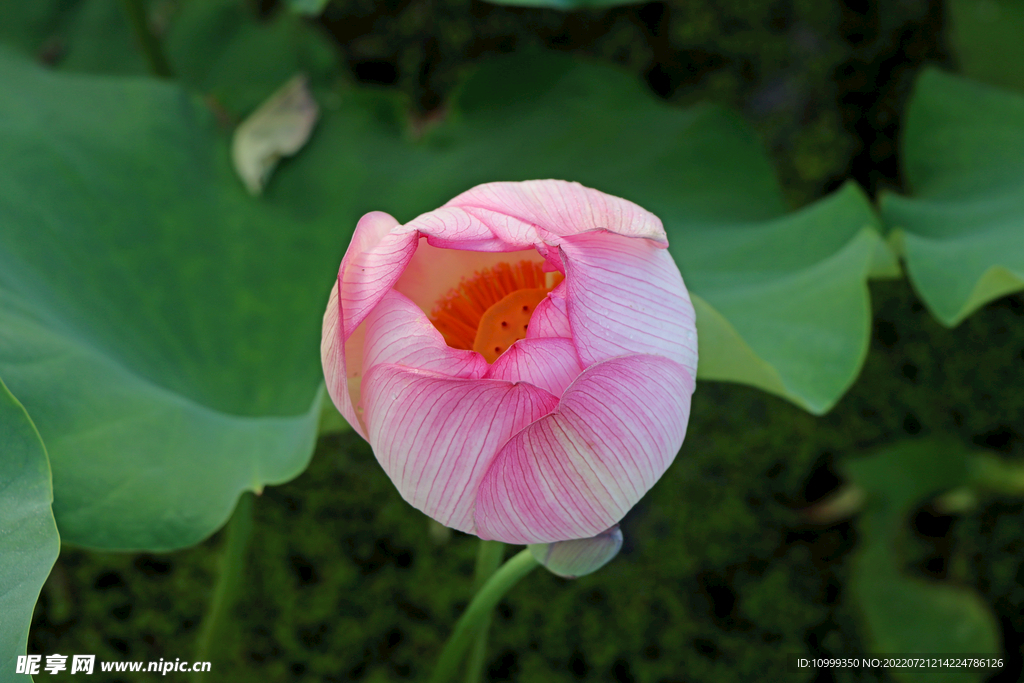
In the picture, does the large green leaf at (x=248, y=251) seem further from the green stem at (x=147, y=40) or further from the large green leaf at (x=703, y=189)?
the green stem at (x=147, y=40)

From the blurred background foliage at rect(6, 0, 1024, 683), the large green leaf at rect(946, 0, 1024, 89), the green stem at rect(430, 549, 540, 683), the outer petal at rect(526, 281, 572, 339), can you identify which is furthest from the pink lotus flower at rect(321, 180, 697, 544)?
the large green leaf at rect(946, 0, 1024, 89)

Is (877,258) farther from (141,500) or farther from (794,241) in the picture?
(141,500)

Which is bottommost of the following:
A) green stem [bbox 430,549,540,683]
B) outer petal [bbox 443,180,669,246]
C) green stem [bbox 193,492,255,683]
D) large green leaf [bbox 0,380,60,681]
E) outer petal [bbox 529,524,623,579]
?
green stem [bbox 193,492,255,683]

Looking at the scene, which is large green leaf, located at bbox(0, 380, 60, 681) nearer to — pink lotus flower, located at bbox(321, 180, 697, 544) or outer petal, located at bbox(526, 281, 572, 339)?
pink lotus flower, located at bbox(321, 180, 697, 544)

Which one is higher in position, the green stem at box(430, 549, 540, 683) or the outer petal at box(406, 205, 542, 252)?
the outer petal at box(406, 205, 542, 252)

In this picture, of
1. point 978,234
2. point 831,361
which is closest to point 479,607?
point 831,361

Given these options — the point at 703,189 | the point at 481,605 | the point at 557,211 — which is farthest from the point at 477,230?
the point at 703,189

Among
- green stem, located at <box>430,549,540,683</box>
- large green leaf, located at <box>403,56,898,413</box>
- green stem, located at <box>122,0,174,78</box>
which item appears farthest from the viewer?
green stem, located at <box>122,0,174,78</box>
